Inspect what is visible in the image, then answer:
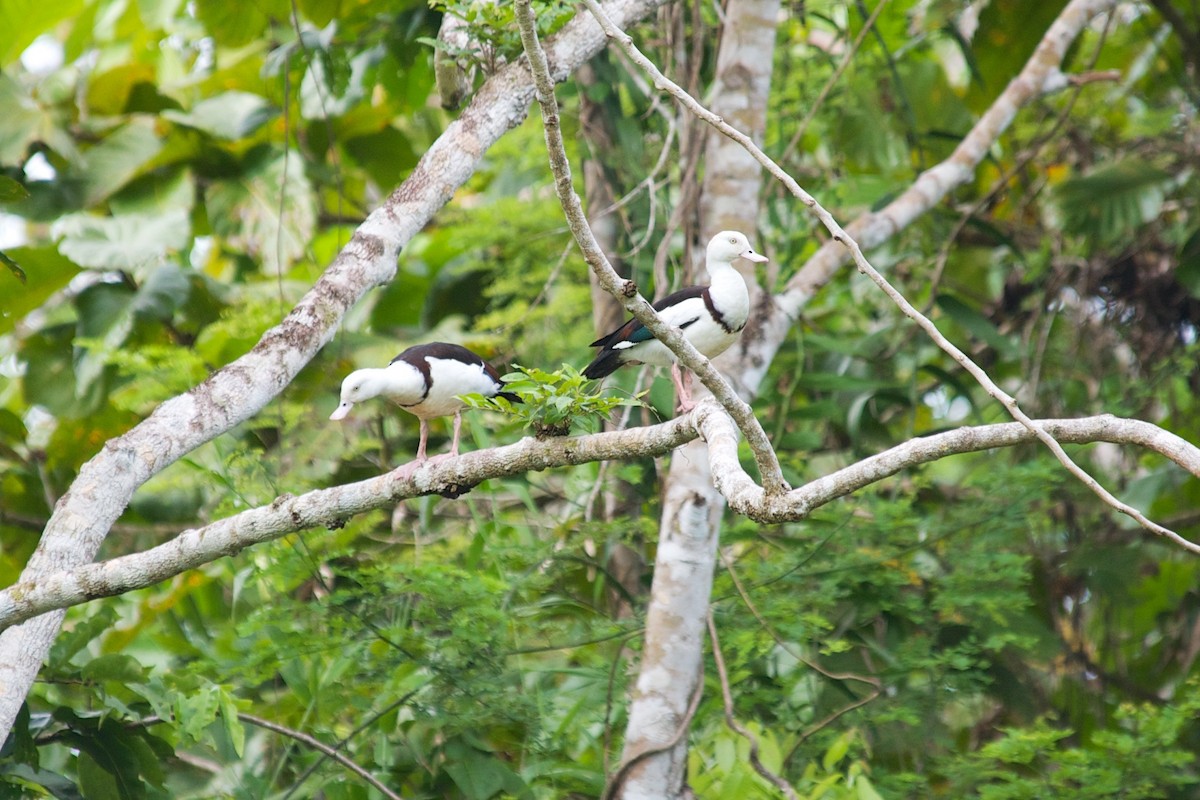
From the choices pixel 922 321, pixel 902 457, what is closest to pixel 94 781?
pixel 902 457

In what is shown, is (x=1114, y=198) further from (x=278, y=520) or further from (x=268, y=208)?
(x=278, y=520)

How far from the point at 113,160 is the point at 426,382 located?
471cm

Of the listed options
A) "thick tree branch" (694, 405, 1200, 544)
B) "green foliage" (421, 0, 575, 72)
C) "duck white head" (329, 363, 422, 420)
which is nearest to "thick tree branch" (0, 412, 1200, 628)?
"thick tree branch" (694, 405, 1200, 544)

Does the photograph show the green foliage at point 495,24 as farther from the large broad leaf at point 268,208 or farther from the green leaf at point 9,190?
the large broad leaf at point 268,208

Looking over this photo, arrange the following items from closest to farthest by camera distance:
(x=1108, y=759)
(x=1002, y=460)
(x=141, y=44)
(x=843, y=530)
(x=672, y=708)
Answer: (x=672, y=708)
(x=1108, y=759)
(x=843, y=530)
(x=1002, y=460)
(x=141, y=44)

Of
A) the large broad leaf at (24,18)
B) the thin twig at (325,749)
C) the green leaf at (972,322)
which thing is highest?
the large broad leaf at (24,18)

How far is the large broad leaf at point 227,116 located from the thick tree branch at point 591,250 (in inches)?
228

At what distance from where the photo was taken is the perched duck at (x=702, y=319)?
172 inches

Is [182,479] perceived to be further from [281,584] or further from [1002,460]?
[1002,460]

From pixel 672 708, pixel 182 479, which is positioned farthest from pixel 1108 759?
pixel 182 479

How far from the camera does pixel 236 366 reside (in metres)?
3.99

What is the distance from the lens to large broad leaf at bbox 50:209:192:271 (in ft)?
24.3

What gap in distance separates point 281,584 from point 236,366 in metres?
1.90

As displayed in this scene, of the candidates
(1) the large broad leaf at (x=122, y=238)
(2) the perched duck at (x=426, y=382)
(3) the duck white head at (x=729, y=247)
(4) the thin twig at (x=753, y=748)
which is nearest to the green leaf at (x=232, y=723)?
(2) the perched duck at (x=426, y=382)
